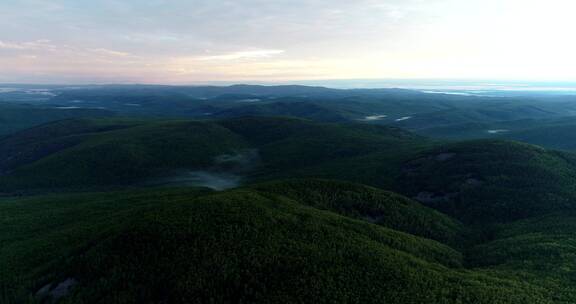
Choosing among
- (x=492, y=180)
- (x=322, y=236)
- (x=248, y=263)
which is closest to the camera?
(x=248, y=263)

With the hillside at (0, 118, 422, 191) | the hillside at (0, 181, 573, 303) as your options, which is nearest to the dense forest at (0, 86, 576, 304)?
the hillside at (0, 181, 573, 303)

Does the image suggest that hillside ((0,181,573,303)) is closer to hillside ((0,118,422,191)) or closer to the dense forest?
the dense forest

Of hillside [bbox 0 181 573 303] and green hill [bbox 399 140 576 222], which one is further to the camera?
green hill [bbox 399 140 576 222]

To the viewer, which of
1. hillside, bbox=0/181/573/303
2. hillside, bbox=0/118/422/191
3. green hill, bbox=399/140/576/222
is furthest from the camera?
hillside, bbox=0/118/422/191

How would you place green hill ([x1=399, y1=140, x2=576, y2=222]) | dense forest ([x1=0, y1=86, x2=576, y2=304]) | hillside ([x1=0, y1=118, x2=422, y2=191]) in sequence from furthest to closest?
1. hillside ([x1=0, y1=118, x2=422, y2=191])
2. green hill ([x1=399, y1=140, x2=576, y2=222])
3. dense forest ([x1=0, y1=86, x2=576, y2=304])

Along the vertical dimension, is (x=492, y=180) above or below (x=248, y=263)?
below

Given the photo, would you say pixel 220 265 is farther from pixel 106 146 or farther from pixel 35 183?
pixel 106 146

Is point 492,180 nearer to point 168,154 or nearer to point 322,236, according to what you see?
point 322,236

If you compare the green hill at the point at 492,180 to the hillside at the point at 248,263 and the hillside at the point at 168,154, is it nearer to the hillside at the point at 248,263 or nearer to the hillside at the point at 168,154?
the hillside at the point at 248,263

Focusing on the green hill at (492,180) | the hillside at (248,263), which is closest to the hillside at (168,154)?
the green hill at (492,180)

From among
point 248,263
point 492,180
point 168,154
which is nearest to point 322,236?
point 248,263

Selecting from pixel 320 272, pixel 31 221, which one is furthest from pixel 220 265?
pixel 31 221
